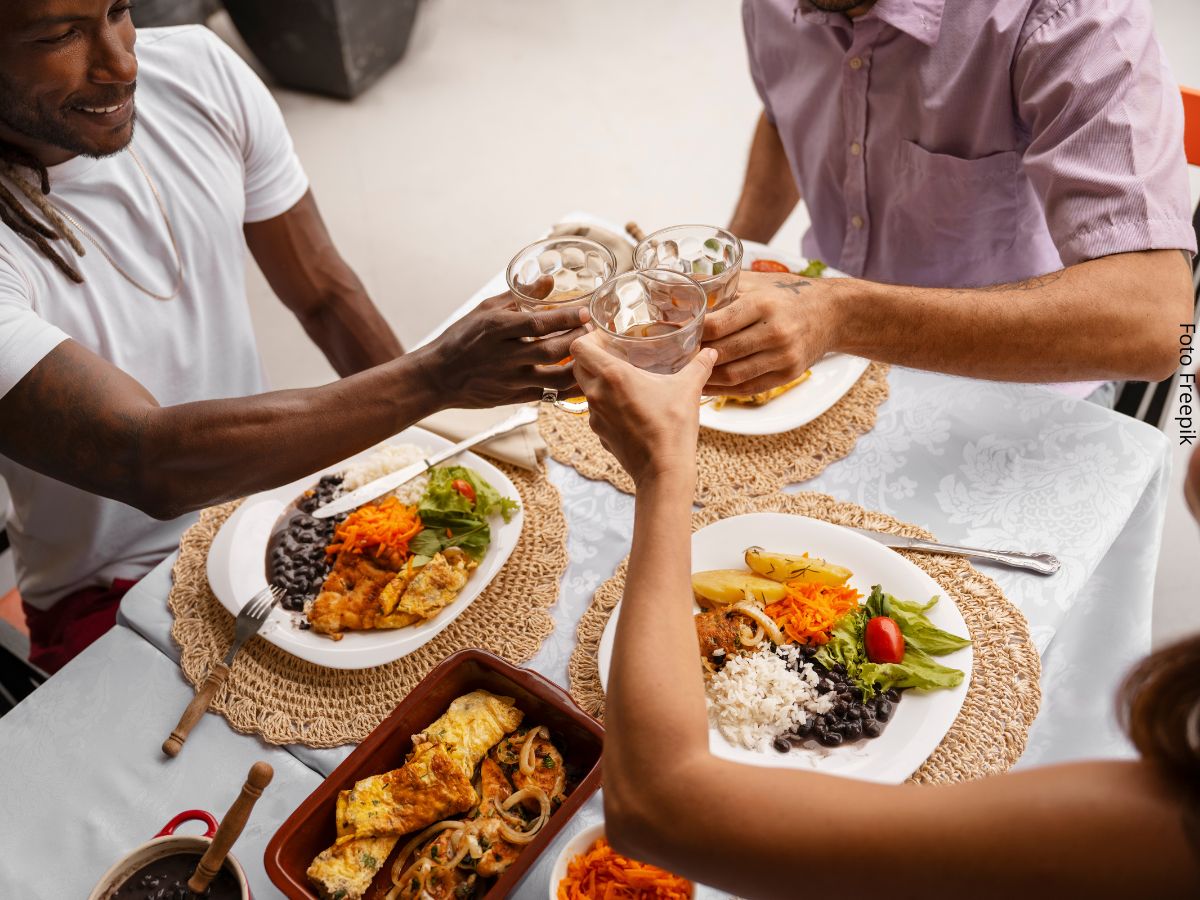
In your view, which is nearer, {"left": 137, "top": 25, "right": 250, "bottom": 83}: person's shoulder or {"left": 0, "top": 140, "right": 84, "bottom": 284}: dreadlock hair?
{"left": 0, "top": 140, "right": 84, "bottom": 284}: dreadlock hair

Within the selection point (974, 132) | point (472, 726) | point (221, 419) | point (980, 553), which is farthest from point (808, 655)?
point (974, 132)

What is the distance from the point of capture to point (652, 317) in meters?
1.38

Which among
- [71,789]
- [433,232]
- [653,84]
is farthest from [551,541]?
[653,84]

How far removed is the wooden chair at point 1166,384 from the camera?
81.9 inches

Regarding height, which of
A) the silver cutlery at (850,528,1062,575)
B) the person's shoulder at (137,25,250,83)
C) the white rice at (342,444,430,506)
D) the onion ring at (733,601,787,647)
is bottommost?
the white rice at (342,444,430,506)

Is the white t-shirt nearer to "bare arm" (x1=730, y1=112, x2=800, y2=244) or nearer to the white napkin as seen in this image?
the white napkin

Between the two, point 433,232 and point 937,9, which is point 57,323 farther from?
point 433,232

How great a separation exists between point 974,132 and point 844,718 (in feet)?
4.18

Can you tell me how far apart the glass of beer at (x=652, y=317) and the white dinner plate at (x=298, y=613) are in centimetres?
40

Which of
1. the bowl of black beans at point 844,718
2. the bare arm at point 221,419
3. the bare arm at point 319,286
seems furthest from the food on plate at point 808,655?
the bare arm at point 319,286

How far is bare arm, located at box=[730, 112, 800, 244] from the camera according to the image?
2.44 m

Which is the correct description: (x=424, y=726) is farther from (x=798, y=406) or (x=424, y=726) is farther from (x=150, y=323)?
(x=150, y=323)

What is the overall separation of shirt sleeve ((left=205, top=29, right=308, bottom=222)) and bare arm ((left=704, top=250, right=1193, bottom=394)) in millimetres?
1120

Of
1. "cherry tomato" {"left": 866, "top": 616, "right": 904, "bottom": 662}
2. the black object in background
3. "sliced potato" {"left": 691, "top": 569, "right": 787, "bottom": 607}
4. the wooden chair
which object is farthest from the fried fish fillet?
the black object in background
